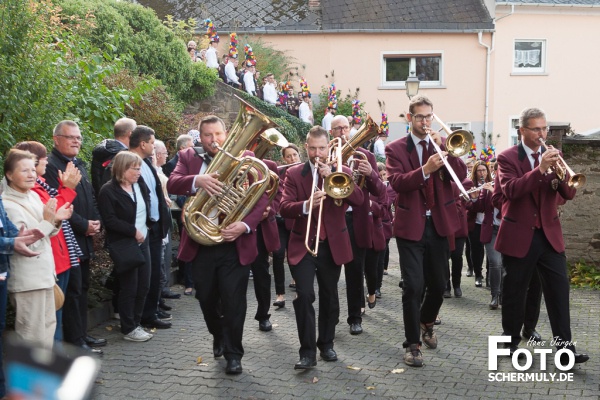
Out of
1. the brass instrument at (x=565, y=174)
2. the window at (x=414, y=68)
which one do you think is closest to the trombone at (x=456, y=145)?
the brass instrument at (x=565, y=174)

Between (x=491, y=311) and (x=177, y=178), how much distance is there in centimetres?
469

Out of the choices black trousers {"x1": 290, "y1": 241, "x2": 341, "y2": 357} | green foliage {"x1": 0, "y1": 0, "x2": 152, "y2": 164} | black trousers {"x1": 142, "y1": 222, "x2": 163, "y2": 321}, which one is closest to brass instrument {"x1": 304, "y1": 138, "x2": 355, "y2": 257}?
black trousers {"x1": 290, "y1": 241, "x2": 341, "y2": 357}

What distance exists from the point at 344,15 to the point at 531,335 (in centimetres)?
2350

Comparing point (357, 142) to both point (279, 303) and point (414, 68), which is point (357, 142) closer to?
point (279, 303)

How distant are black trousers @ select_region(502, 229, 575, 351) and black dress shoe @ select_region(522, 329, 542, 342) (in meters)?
0.69

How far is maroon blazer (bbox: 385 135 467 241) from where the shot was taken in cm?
678

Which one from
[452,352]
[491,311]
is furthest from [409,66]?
[452,352]

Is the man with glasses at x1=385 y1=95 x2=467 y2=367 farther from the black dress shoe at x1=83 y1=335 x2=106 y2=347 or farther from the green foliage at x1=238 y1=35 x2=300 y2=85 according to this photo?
the green foliage at x1=238 y1=35 x2=300 y2=85

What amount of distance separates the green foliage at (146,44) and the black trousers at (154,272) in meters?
7.07

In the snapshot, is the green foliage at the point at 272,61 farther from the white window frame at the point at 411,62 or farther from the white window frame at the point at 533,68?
the white window frame at the point at 533,68

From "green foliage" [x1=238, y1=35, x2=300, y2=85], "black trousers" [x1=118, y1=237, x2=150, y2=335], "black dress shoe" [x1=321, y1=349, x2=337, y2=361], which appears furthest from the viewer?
"green foliage" [x1=238, y1=35, x2=300, y2=85]

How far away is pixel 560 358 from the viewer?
6.64m

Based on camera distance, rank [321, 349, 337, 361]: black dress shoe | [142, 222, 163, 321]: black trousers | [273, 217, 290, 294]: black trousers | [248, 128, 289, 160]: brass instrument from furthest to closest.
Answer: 1. [273, 217, 290, 294]: black trousers
2. [142, 222, 163, 321]: black trousers
3. [248, 128, 289, 160]: brass instrument
4. [321, 349, 337, 361]: black dress shoe

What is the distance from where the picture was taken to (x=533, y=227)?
666 cm
